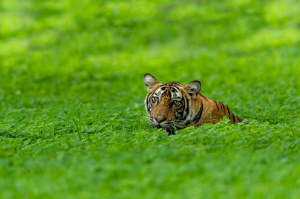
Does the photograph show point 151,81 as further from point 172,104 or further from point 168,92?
point 172,104

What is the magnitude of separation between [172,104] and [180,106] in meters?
0.12

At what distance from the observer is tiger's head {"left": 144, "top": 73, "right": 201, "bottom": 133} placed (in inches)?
236

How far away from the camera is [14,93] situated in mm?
11156

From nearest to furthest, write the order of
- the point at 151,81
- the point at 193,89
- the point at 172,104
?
the point at 172,104, the point at 193,89, the point at 151,81

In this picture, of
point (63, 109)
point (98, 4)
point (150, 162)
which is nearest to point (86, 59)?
point (98, 4)

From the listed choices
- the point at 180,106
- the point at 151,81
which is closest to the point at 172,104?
the point at 180,106

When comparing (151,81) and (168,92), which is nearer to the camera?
(168,92)

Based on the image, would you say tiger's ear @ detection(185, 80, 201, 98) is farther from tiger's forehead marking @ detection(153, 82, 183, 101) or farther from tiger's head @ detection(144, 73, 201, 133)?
tiger's forehead marking @ detection(153, 82, 183, 101)

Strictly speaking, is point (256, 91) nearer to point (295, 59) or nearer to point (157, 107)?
point (295, 59)

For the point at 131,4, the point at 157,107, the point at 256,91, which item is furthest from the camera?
the point at 131,4

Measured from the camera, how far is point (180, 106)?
6.25 metres

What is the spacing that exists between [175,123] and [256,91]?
5056 mm

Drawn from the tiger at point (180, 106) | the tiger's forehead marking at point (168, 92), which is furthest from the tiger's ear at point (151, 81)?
the tiger's forehead marking at point (168, 92)

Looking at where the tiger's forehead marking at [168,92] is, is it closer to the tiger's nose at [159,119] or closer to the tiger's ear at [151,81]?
the tiger's ear at [151,81]
